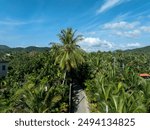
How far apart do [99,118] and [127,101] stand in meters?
10.6

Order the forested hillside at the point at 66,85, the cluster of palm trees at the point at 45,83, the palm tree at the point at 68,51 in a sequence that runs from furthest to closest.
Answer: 1. the palm tree at the point at 68,51
2. the cluster of palm trees at the point at 45,83
3. the forested hillside at the point at 66,85

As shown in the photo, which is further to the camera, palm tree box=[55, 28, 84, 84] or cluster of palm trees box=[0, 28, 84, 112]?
palm tree box=[55, 28, 84, 84]

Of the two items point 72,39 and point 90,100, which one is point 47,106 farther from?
point 72,39

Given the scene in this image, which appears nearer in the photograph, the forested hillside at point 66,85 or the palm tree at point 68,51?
the forested hillside at point 66,85

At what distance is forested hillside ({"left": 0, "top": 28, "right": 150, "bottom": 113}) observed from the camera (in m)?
16.4

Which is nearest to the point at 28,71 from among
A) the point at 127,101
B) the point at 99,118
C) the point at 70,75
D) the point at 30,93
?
the point at 70,75

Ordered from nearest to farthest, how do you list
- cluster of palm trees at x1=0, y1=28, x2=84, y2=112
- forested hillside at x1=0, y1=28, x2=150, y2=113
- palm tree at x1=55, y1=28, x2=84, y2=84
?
forested hillside at x1=0, y1=28, x2=150, y2=113 → cluster of palm trees at x1=0, y1=28, x2=84, y2=112 → palm tree at x1=55, y1=28, x2=84, y2=84

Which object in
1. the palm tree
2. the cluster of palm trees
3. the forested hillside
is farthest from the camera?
the palm tree

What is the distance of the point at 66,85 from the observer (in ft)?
109

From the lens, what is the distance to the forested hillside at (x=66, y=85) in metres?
16.4

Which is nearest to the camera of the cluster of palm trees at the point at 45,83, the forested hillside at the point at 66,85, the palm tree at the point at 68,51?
the forested hillside at the point at 66,85

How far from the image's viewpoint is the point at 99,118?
4.21 m

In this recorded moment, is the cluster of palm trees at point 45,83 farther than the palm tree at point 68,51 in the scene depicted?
No

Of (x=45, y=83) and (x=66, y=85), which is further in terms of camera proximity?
(x=66, y=85)
